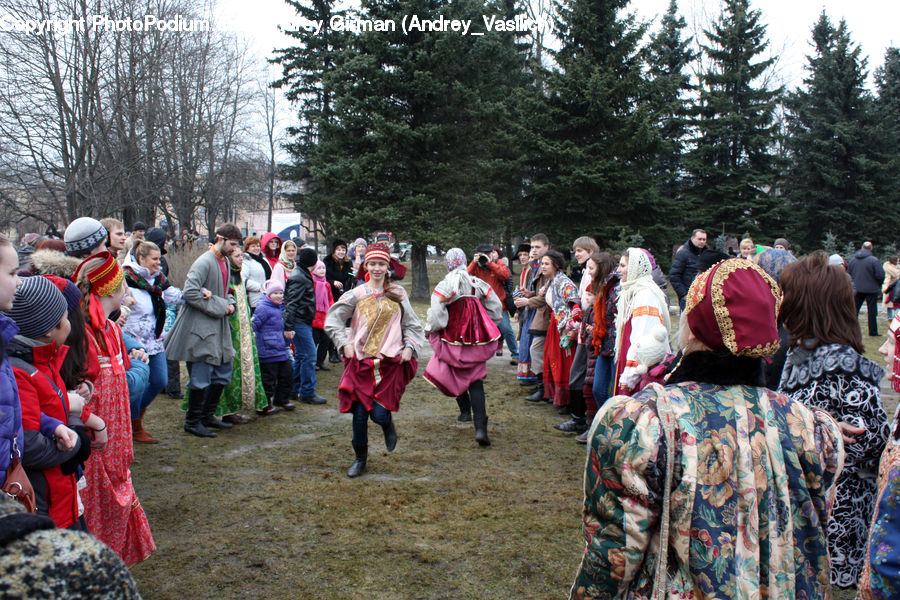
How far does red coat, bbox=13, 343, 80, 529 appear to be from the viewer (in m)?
2.59

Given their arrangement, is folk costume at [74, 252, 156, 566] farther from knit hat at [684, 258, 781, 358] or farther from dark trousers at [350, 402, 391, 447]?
knit hat at [684, 258, 781, 358]

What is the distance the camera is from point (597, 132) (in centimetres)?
2409

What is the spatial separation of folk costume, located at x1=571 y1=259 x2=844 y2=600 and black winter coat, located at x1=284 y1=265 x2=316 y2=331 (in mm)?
6649

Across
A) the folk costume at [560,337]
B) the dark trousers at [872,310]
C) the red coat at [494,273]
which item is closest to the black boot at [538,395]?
the folk costume at [560,337]

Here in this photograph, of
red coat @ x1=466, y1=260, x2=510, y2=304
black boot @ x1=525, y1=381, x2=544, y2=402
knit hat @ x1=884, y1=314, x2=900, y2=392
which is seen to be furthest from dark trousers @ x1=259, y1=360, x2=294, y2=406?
knit hat @ x1=884, y1=314, x2=900, y2=392

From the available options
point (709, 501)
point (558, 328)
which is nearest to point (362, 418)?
point (558, 328)

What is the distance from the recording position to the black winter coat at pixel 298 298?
26.8 ft

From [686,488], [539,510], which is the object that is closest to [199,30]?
[539,510]

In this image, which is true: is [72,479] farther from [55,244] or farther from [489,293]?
[489,293]

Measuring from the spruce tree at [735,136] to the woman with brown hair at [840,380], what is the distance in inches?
1016

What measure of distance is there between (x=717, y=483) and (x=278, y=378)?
686cm

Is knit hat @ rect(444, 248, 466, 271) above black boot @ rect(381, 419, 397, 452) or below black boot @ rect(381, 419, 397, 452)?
above

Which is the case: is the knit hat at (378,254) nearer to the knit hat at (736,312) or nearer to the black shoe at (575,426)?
the black shoe at (575,426)

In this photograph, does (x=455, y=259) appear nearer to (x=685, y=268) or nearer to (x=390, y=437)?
(x=390, y=437)
